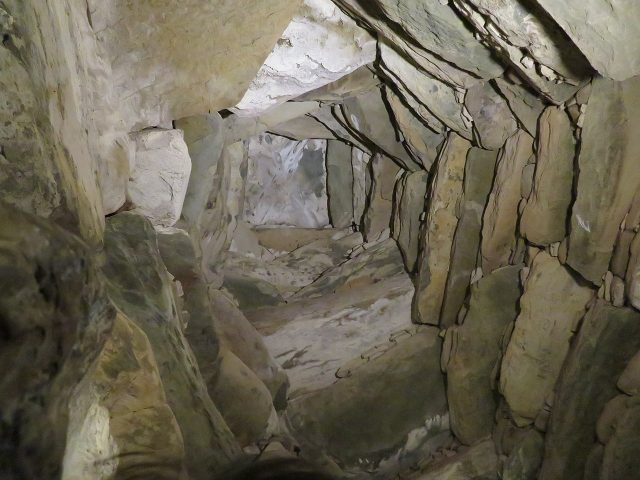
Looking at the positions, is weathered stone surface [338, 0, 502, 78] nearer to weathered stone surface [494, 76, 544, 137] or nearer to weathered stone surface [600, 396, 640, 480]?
weathered stone surface [494, 76, 544, 137]

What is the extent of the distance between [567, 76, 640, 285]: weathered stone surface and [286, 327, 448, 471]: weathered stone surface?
141 centimetres

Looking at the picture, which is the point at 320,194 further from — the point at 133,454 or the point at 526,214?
the point at 133,454

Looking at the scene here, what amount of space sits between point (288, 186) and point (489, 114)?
3654 millimetres

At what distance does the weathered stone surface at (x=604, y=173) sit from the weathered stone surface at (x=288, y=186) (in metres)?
3.83

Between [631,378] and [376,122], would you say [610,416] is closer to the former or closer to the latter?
[631,378]

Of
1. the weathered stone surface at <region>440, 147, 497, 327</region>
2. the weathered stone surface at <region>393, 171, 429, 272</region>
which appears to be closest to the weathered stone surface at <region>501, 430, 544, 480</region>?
the weathered stone surface at <region>440, 147, 497, 327</region>

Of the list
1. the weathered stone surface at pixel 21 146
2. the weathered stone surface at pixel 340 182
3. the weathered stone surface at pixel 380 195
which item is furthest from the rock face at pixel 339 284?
the weathered stone surface at pixel 340 182

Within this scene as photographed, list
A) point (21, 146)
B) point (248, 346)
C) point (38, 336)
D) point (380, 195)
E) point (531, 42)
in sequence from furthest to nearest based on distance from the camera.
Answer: point (380, 195) < point (248, 346) < point (531, 42) < point (21, 146) < point (38, 336)

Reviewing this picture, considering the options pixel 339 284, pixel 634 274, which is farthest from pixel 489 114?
pixel 339 284

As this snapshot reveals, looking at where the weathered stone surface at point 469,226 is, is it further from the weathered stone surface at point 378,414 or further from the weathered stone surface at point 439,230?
the weathered stone surface at point 378,414

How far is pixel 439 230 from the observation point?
3416 mm

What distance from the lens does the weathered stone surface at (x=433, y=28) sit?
2074mm

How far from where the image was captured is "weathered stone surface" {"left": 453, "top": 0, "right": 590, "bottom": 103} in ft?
5.78

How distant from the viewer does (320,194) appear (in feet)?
20.3
